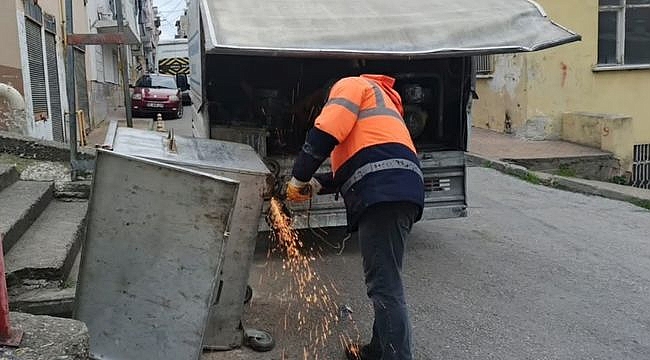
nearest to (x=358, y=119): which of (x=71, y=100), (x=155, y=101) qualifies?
(x=71, y=100)

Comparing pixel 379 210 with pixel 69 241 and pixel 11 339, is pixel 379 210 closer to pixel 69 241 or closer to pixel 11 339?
pixel 11 339

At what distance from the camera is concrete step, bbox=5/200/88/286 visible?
12.4 ft

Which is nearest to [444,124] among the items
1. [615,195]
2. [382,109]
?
[382,109]

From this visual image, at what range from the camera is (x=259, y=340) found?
13.5 feet

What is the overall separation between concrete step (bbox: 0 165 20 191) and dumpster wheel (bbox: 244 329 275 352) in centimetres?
252

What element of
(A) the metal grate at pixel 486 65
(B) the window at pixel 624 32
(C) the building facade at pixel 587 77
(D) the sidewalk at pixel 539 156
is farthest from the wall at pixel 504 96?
(B) the window at pixel 624 32

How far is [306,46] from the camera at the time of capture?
499 cm

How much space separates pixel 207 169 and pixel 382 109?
3.41ft

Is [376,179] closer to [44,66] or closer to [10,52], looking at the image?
[10,52]

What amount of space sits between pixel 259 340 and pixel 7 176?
2801mm

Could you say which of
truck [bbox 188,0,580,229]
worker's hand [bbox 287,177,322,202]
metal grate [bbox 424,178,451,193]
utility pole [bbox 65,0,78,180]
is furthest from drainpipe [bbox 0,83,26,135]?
worker's hand [bbox 287,177,322,202]

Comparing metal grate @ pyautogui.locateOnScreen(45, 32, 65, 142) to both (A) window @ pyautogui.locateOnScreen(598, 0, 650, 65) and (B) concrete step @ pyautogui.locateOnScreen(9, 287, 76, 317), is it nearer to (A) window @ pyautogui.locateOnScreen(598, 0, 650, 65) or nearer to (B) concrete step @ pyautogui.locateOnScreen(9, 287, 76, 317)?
(B) concrete step @ pyautogui.locateOnScreen(9, 287, 76, 317)

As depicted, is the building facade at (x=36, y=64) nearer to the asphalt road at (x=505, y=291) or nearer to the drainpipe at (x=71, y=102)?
the drainpipe at (x=71, y=102)

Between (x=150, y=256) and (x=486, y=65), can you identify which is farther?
(x=486, y=65)
